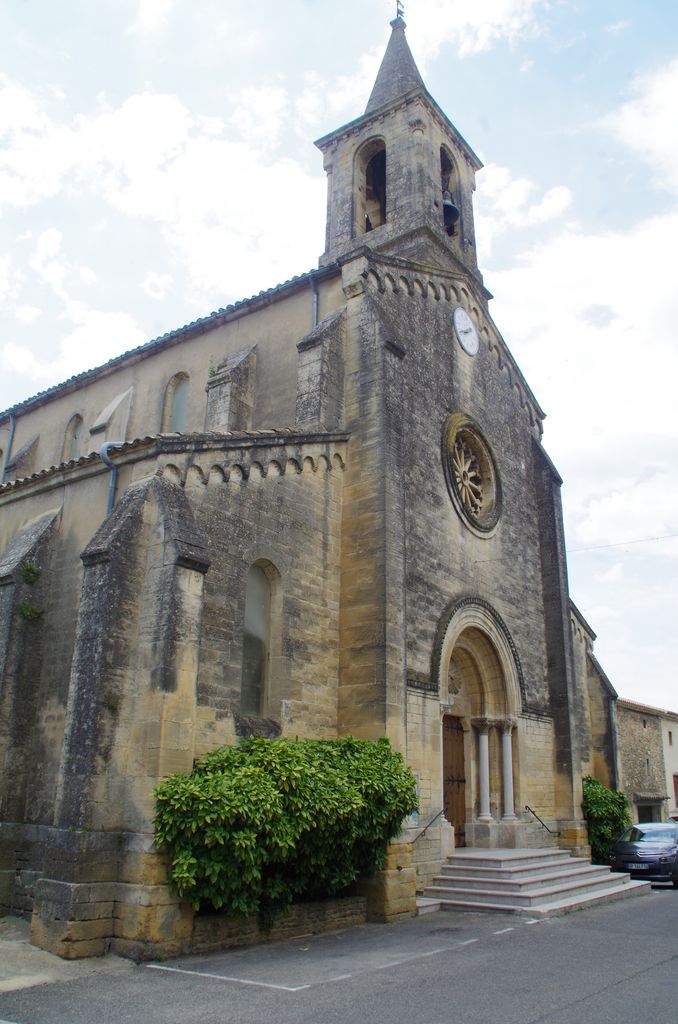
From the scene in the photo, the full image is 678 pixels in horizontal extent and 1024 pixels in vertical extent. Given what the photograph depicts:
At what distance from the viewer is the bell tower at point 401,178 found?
806 inches

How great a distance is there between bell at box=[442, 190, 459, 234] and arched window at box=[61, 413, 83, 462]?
11.0 meters

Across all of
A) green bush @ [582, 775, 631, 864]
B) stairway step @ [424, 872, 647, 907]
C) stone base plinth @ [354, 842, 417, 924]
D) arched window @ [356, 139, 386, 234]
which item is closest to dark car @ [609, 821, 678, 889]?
green bush @ [582, 775, 631, 864]

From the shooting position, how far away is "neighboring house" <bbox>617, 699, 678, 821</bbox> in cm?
2428

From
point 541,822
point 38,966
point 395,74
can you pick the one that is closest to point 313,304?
point 395,74

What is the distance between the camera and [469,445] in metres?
19.3

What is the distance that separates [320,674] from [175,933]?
4.77 meters

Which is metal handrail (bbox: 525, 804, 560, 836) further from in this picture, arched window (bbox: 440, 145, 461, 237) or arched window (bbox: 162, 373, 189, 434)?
arched window (bbox: 440, 145, 461, 237)

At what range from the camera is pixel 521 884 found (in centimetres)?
1383

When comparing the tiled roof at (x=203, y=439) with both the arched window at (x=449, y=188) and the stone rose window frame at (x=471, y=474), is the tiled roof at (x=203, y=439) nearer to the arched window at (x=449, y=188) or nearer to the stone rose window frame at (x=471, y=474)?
the stone rose window frame at (x=471, y=474)

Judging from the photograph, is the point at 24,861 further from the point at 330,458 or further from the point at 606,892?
the point at 606,892

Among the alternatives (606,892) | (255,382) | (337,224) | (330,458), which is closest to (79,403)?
(255,382)

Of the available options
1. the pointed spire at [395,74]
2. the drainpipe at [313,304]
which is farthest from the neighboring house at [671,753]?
the pointed spire at [395,74]

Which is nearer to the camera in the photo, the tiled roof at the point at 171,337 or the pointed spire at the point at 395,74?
the tiled roof at the point at 171,337

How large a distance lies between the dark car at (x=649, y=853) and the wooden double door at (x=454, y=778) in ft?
14.1
